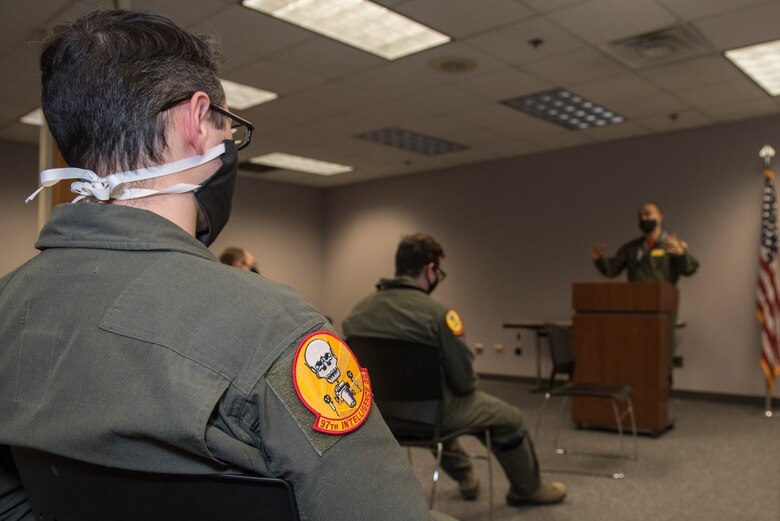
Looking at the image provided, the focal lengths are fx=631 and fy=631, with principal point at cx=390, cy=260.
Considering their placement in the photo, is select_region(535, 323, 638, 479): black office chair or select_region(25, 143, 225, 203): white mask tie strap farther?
select_region(535, 323, 638, 479): black office chair

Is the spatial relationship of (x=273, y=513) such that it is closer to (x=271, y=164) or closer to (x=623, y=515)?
(x=623, y=515)

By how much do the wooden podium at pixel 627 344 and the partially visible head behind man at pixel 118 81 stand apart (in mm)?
4429

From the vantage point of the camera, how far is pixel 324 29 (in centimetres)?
424

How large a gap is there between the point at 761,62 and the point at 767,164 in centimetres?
137

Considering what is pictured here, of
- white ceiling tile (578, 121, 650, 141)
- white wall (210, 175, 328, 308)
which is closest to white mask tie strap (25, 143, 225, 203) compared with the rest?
white ceiling tile (578, 121, 650, 141)

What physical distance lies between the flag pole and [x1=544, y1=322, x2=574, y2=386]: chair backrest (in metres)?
2.49

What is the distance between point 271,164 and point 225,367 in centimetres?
812

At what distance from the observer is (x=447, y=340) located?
2.61 m

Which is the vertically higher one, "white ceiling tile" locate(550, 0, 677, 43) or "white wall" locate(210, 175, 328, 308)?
"white ceiling tile" locate(550, 0, 677, 43)

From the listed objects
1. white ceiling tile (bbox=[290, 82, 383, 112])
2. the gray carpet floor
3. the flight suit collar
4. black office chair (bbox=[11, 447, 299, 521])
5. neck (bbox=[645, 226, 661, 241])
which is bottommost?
the gray carpet floor

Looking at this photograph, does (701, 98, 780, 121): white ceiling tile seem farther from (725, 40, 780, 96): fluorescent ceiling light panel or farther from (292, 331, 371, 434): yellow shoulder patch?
(292, 331, 371, 434): yellow shoulder patch

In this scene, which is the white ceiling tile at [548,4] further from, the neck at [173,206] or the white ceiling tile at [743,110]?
the neck at [173,206]

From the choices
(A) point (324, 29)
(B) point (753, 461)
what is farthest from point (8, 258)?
(B) point (753, 461)

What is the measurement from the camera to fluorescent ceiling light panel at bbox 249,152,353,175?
811 centimetres
